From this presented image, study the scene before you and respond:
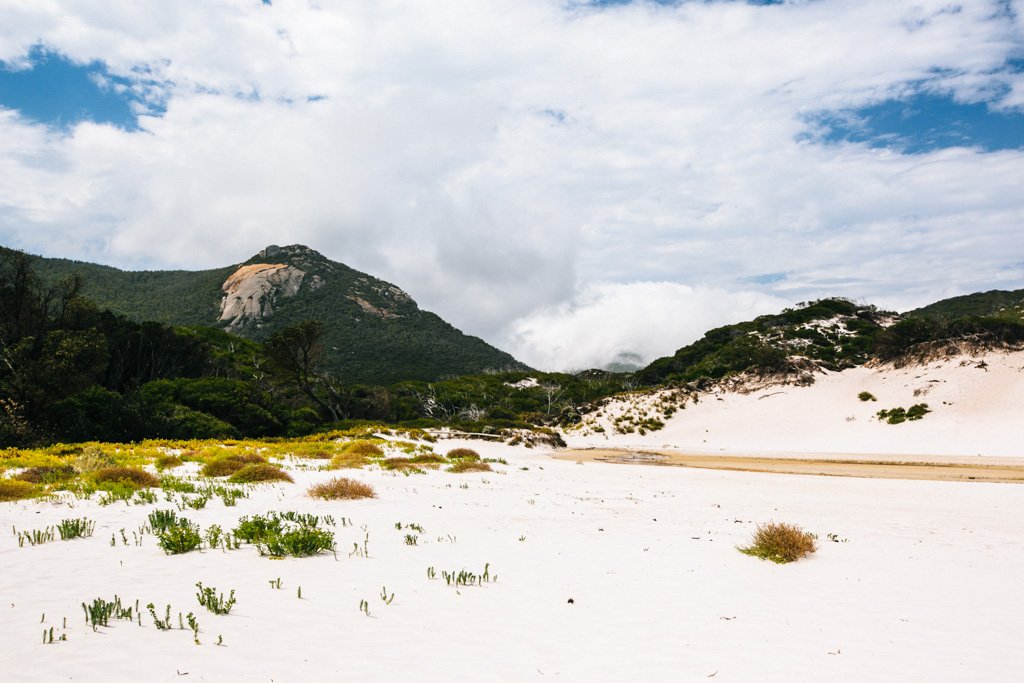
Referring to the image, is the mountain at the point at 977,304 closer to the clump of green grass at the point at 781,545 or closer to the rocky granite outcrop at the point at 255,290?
the clump of green grass at the point at 781,545

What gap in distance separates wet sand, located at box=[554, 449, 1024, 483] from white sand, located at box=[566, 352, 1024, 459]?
141 inches

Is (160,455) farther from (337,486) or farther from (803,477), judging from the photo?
(803,477)

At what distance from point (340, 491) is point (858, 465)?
2386 cm

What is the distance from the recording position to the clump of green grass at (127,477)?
12.3 metres

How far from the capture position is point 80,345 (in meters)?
26.2

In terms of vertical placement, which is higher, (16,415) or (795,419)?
(16,415)

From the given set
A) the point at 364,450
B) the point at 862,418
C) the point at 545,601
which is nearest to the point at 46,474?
the point at 364,450

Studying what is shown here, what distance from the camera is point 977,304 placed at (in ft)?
269

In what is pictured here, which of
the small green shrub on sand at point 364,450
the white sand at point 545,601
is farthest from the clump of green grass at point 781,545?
the small green shrub on sand at point 364,450

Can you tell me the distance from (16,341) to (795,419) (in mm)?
48244

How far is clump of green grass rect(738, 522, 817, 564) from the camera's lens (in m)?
8.21

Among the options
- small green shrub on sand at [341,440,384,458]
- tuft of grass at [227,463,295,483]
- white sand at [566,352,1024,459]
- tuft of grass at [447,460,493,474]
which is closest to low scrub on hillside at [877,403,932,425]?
white sand at [566,352,1024,459]

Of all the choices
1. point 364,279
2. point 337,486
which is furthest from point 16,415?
point 364,279

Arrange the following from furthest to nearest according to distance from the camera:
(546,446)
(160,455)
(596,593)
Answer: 1. (546,446)
2. (160,455)
3. (596,593)
